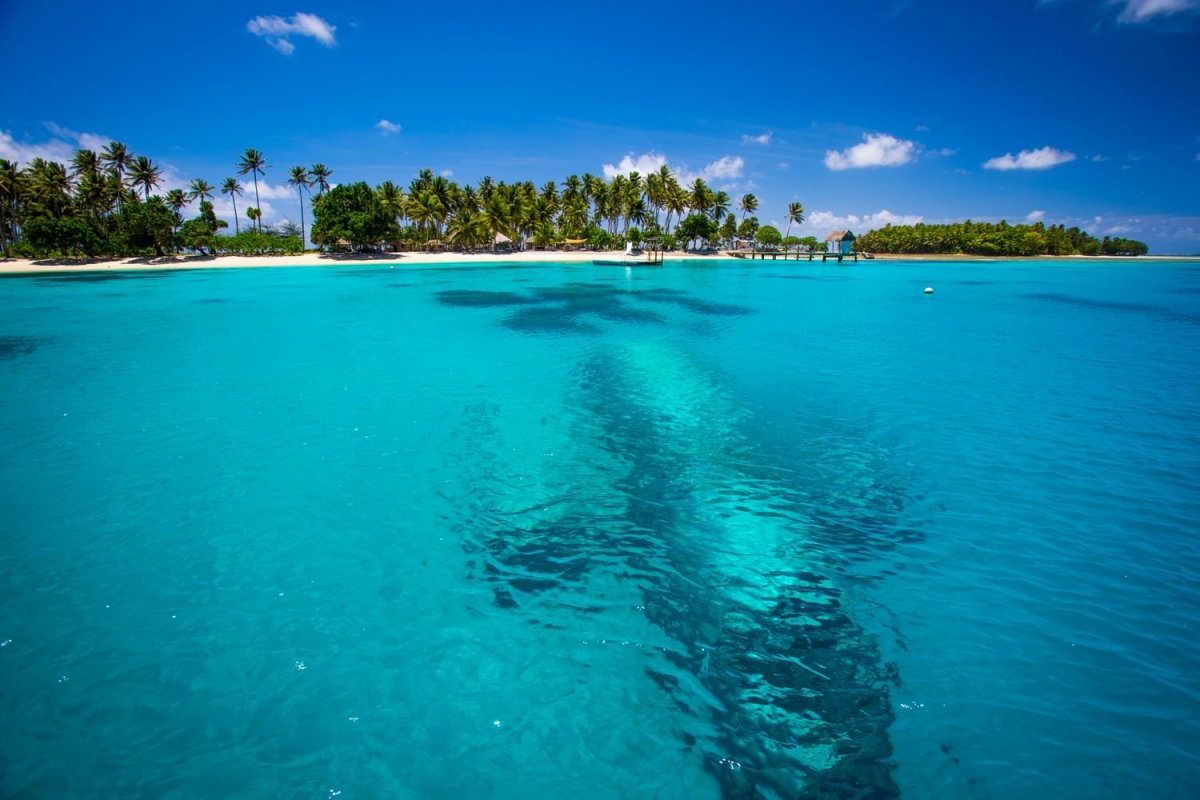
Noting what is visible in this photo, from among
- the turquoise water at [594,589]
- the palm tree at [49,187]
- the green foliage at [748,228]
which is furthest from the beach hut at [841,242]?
the palm tree at [49,187]

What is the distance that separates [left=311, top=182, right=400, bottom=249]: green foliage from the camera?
75750mm

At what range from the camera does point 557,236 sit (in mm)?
102688

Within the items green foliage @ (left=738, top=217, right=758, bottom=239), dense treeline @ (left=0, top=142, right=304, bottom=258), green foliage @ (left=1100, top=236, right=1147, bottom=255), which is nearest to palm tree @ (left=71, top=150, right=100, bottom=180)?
dense treeline @ (left=0, top=142, right=304, bottom=258)

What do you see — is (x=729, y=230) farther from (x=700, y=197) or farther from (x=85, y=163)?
(x=85, y=163)

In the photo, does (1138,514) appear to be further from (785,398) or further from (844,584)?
(785,398)

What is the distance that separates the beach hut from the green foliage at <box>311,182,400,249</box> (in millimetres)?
93485

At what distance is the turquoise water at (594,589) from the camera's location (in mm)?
4801

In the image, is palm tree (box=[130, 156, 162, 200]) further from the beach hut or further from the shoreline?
the beach hut

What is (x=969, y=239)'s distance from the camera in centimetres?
13688

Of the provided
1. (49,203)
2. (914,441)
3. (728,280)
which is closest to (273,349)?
(914,441)

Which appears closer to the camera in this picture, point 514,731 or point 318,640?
point 514,731

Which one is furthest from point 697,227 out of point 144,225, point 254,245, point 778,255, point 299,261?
point 144,225

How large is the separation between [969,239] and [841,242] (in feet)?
152

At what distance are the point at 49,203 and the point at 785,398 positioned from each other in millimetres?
93835
